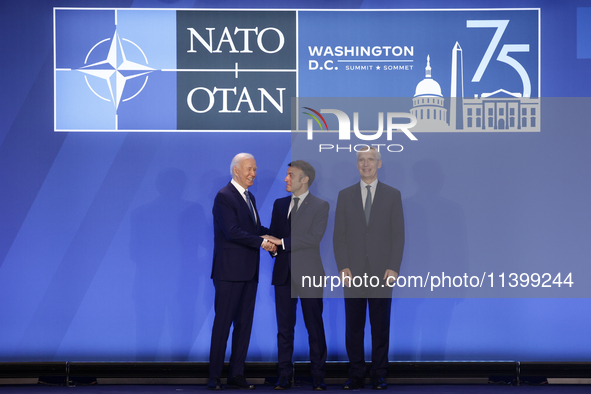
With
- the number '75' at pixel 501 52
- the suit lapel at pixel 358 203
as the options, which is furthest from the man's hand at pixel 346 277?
the number '75' at pixel 501 52

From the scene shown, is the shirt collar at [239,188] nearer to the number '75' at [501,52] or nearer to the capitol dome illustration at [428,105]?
the capitol dome illustration at [428,105]

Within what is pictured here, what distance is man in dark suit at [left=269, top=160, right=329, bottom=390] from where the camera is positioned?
418cm

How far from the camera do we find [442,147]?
4.68 meters

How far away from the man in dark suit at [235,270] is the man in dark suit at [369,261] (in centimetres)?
68

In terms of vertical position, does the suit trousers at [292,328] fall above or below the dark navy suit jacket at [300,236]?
below

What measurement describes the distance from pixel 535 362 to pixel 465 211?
1434 mm

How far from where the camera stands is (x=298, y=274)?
4164mm

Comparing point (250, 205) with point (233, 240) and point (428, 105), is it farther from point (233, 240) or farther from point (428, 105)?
point (428, 105)

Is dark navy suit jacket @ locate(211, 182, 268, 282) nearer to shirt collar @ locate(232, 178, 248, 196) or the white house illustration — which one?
shirt collar @ locate(232, 178, 248, 196)

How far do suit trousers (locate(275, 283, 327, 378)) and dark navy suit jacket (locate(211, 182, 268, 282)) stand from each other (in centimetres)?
32

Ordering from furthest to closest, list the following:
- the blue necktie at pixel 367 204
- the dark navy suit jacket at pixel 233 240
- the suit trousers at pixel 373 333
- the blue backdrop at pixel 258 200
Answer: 1. the blue backdrop at pixel 258 200
2. the blue necktie at pixel 367 204
3. the suit trousers at pixel 373 333
4. the dark navy suit jacket at pixel 233 240

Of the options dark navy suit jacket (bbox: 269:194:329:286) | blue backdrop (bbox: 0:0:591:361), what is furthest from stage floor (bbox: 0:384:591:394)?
dark navy suit jacket (bbox: 269:194:329:286)

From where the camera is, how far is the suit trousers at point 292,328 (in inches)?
165

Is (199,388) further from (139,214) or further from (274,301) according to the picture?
(139,214)
